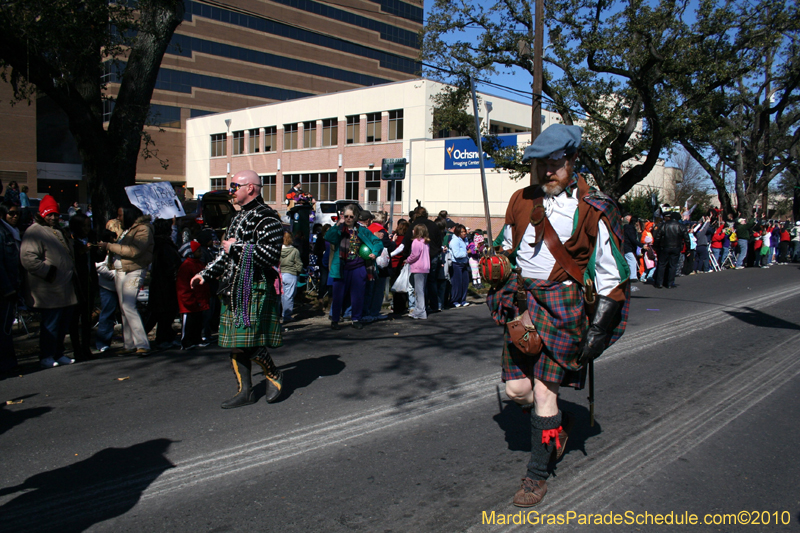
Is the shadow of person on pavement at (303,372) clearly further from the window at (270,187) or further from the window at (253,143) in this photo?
the window at (253,143)

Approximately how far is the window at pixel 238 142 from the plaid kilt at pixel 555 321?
168 feet

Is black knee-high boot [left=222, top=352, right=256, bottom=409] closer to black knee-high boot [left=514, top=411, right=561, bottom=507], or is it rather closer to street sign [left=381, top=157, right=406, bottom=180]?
black knee-high boot [left=514, top=411, right=561, bottom=507]

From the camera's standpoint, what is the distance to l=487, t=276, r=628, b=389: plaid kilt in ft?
10.3

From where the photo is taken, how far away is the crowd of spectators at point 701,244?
1499cm

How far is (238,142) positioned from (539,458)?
171 ft

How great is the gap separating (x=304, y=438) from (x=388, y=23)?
69573mm

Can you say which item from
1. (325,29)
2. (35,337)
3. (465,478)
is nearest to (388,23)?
(325,29)

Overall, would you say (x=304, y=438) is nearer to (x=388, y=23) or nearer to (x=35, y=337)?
(x=35, y=337)

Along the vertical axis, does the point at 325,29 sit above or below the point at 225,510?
above

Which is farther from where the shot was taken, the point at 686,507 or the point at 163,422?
the point at 163,422

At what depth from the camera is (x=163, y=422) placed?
464cm

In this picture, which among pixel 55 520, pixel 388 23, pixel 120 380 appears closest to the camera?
pixel 55 520

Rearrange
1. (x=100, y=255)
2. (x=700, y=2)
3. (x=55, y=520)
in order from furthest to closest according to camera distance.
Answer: (x=700, y=2)
(x=100, y=255)
(x=55, y=520)

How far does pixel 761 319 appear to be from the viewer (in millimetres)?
9875
